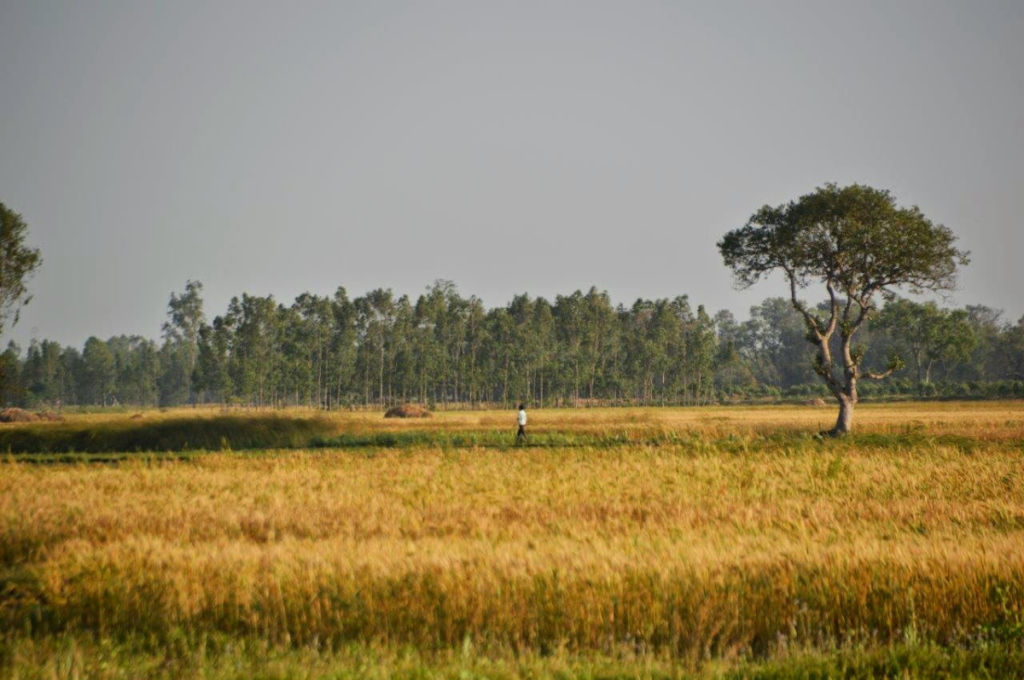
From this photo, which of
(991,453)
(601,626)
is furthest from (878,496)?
(991,453)

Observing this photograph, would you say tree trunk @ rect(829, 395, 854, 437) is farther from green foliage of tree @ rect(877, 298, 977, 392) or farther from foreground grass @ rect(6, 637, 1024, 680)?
green foliage of tree @ rect(877, 298, 977, 392)

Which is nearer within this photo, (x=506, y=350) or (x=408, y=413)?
(x=408, y=413)

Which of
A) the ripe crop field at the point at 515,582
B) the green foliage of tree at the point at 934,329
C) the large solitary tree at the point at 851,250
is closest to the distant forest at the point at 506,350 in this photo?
the green foliage of tree at the point at 934,329

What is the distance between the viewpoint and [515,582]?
1048 centimetres

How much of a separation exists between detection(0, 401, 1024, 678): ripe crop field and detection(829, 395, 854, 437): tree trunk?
24742 mm

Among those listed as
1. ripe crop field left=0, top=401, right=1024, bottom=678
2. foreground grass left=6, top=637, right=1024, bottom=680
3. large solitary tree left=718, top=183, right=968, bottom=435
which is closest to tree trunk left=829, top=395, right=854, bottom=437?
large solitary tree left=718, top=183, right=968, bottom=435

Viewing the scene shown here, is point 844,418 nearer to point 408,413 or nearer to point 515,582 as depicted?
point 515,582

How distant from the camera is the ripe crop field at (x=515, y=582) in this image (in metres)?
8.63

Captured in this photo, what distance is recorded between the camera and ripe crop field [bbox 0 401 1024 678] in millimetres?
8633

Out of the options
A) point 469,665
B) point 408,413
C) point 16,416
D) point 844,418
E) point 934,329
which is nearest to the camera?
point 469,665

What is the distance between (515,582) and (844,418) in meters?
38.3

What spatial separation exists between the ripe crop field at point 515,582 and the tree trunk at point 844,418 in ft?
81.2

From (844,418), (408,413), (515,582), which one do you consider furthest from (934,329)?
(515,582)

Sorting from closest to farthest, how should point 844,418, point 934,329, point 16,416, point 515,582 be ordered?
point 515,582 → point 844,418 → point 16,416 → point 934,329
